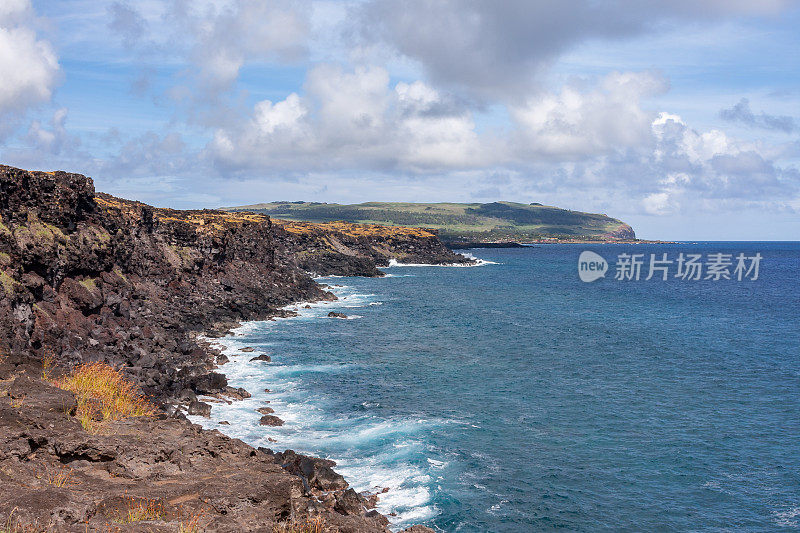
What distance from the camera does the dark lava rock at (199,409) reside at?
31047 mm

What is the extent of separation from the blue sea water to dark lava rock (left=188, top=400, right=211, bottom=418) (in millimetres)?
1312

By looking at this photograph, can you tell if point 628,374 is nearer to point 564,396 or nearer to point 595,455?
point 564,396

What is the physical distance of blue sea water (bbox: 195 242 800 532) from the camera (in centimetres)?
2308

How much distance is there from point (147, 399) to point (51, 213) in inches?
871

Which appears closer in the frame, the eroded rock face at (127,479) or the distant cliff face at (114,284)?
the eroded rock face at (127,479)

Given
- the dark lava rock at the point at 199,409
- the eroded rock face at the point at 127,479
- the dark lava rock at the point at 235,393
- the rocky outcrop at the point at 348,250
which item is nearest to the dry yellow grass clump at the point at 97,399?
the eroded rock face at the point at 127,479

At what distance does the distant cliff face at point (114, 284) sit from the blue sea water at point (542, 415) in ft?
18.3

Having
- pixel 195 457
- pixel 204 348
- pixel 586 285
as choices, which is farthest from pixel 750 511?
pixel 586 285

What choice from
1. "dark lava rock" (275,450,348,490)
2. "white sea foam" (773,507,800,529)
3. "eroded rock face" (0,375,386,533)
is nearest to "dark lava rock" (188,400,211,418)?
"dark lava rock" (275,450,348,490)

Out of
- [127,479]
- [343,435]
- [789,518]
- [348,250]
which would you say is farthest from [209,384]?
[348,250]

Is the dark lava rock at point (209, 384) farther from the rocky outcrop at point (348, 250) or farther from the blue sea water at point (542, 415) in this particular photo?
the rocky outcrop at point (348, 250)

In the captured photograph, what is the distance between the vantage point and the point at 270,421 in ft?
102

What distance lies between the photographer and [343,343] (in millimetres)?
55625

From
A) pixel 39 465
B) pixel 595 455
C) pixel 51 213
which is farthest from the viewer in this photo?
pixel 51 213
